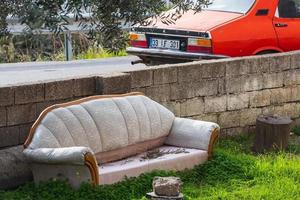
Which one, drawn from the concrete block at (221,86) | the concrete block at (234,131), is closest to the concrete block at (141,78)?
Result: the concrete block at (221,86)

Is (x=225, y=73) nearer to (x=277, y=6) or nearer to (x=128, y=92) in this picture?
(x=128, y=92)

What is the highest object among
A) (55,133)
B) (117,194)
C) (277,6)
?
(277,6)

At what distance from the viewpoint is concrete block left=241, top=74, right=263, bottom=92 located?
9820 mm

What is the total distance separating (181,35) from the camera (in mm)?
11633

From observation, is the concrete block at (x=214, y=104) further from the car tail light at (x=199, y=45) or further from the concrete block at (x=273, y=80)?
the car tail light at (x=199, y=45)

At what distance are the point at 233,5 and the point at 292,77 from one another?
2.30 m

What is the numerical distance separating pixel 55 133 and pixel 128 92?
150cm

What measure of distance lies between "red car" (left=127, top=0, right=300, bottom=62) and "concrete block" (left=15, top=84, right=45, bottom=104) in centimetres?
386

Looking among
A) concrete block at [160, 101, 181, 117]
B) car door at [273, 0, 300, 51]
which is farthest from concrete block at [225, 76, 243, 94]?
car door at [273, 0, 300, 51]

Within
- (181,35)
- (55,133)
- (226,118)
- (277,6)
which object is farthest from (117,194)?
(277,6)

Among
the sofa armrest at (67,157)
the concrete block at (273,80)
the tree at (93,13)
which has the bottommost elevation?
the sofa armrest at (67,157)

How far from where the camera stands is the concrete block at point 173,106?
8.97 metres

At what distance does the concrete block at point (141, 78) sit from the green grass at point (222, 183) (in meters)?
1.11

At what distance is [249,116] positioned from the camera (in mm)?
10023
